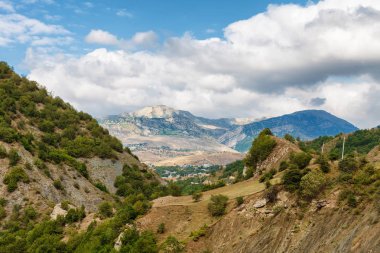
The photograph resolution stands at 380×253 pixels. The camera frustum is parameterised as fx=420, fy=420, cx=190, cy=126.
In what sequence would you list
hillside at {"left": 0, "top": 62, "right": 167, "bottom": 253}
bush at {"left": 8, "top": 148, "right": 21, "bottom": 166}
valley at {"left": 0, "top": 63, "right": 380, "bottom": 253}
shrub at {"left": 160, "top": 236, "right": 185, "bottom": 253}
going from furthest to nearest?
bush at {"left": 8, "top": 148, "right": 21, "bottom": 166} < hillside at {"left": 0, "top": 62, "right": 167, "bottom": 253} < shrub at {"left": 160, "top": 236, "right": 185, "bottom": 253} < valley at {"left": 0, "top": 63, "right": 380, "bottom": 253}

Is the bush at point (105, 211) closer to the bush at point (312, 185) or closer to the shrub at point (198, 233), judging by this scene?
the shrub at point (198, 233)

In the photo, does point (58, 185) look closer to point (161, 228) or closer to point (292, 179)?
point (161, 228)

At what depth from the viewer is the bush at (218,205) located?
58562 mm

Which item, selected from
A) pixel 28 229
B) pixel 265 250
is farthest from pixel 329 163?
pixel 28 229

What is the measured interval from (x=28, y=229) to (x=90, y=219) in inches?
567

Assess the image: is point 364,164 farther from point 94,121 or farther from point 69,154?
point 94,121

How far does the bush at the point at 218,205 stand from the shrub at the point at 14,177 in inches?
2270

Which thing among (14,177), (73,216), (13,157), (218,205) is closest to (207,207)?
(218,205)

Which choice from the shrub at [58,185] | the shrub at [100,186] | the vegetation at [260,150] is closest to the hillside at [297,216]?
the vegetation at [260,150]

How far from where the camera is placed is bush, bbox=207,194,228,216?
192 ft

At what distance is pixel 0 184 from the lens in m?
99.0

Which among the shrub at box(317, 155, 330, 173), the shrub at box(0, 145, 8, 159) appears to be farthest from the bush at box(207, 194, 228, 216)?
the shrub at box(0, 145, 8, 159)

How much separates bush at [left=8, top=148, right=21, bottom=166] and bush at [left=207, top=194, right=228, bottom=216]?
213ft

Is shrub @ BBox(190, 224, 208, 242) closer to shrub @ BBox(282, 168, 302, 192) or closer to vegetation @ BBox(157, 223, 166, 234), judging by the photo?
vegetation @ BBox(157, 223, 166, 234)
